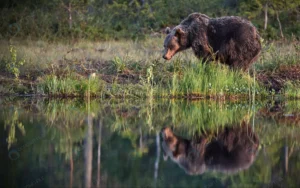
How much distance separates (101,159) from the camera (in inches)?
292

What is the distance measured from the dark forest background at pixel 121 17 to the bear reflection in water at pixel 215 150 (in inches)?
617

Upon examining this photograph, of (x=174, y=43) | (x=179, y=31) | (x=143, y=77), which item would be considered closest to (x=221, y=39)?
(x=179, y=31)

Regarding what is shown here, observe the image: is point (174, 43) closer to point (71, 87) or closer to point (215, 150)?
point (71, 87)

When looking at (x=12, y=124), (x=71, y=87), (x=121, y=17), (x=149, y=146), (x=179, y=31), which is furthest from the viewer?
(x=121, y=17)

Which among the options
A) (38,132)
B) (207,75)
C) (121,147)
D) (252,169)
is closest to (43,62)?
(207,75)

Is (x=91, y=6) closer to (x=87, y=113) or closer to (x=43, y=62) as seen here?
(x=43, y=62)

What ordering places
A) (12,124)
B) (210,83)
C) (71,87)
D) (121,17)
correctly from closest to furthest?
1. (12,124)
2. (210,83)
3. (71,87)
4. (121,17)

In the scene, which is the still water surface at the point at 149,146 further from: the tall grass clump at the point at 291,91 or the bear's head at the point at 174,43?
the bear's head at the point at 174,43

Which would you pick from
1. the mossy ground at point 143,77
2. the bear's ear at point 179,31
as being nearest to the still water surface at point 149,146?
the mossy ground at point 143,77

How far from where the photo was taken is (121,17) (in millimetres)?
28469

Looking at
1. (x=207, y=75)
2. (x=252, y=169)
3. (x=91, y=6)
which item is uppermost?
(x=91, y=6)

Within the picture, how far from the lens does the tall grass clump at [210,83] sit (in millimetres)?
14445

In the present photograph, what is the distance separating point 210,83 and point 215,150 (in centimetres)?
669

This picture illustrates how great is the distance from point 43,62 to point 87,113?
6.05 m
